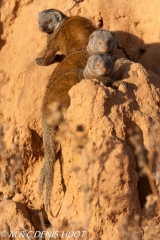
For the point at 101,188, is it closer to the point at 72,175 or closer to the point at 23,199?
the point at 72,175

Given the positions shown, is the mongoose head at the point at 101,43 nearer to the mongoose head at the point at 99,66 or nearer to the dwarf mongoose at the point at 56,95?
the dwarf mongoose at the point at 56,95

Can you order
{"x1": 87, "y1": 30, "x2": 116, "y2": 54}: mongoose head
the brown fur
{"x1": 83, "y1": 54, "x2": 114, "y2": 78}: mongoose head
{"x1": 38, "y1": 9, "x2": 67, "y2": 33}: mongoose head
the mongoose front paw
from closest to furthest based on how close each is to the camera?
{"x1": 83, "y1": 54, "x2": 114, "y2": 78}: mongoose head
{"x1": 87, "y1": 30, "x2": 116, "y2": 54}: mongoose head
the mongoose front paw
the brown fur
{"x1": 38, "y1": 9, "x2": 67, "y2": 33}: mongoose head

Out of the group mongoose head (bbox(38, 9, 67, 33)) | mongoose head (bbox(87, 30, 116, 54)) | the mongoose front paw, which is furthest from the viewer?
mongoose head (bbox(38, 9, 67, 33))

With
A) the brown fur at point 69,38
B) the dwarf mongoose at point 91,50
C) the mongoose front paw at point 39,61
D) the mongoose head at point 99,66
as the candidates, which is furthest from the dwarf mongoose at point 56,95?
the brown fur at point 69,38

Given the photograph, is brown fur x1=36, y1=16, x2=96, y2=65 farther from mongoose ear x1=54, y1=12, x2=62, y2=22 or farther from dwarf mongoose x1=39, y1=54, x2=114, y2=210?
dwarf mongoose x1=39, y1=54, x2=114, y2=210

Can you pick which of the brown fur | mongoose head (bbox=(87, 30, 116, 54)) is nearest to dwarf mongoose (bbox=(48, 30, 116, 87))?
mongoose head (bbox=(87, 30, 116, 54))

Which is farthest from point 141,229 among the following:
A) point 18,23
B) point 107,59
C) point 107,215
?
point 18,23
